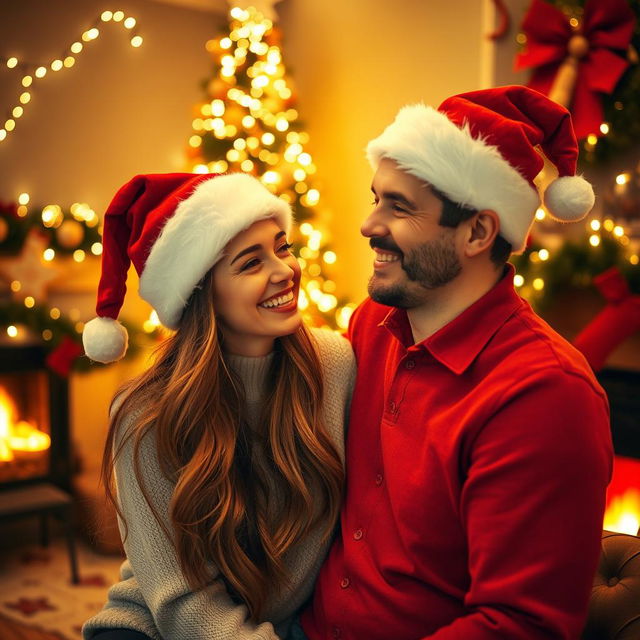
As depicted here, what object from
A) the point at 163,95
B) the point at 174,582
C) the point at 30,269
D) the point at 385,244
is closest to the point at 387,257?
the point at 385,244

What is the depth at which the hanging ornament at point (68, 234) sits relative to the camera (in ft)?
12.7

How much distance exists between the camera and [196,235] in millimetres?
1577

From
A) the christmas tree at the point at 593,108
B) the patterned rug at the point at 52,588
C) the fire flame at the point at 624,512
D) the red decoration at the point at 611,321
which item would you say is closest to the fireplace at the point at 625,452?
the fire flame at the point at 624,512

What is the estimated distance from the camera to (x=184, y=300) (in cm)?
163

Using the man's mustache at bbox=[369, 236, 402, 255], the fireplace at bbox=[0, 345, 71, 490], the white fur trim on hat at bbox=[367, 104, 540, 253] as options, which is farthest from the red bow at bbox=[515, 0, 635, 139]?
the fireplace at bbox=[0, 345, 71, 490]

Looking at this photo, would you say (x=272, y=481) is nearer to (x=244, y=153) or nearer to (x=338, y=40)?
(x=244, y=153)

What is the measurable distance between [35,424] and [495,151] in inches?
129

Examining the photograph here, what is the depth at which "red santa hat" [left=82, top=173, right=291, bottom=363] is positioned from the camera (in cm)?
158

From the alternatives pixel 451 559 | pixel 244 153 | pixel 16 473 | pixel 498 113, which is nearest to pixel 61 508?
pixel 16 473

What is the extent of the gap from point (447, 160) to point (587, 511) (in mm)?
679

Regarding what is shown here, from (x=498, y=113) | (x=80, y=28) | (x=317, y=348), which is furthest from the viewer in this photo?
(x=80, y=28)

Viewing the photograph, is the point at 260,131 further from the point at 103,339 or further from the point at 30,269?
the point at 103,339

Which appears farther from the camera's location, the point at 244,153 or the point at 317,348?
the point at 244,153

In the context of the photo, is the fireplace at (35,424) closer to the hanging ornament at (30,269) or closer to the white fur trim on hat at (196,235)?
the hanging ornament at (30,269)
